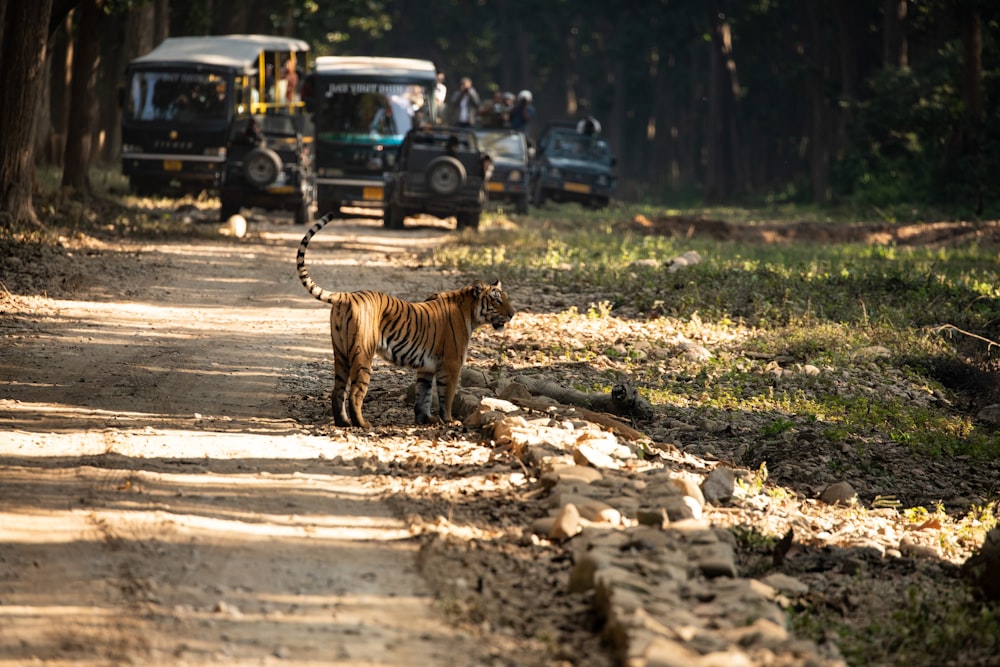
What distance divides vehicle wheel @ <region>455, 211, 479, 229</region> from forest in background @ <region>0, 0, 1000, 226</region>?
7.17 meters

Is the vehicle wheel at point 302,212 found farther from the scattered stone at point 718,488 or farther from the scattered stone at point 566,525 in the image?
the scattered stone at point 566,525

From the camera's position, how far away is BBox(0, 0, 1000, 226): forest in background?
32438mm

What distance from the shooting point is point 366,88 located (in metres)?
27.9

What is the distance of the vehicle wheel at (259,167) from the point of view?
76.5 feet

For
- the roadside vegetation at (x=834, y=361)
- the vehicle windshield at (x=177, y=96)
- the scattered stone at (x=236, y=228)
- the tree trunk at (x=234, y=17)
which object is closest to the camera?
the roadside vegetation at (x=834, y=361)

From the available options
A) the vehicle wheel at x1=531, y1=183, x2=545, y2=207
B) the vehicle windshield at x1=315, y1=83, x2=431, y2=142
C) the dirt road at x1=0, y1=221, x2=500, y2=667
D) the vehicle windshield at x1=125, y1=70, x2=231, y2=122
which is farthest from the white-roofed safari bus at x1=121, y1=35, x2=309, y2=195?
the dirt road at x1=0, y1=221, x2=500, y2=667

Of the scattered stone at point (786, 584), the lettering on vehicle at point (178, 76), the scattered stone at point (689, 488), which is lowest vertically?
the scattered stone at point (786, 584)

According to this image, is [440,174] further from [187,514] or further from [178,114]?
[187,514]

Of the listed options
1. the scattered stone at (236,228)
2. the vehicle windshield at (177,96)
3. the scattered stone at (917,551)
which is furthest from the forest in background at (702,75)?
the scattered stone at (917,551)

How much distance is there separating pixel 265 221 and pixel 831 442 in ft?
58.4

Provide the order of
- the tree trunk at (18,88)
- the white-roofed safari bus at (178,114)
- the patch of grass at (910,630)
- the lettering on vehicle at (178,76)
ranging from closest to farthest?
the patch of grass at (910,630) < the tree trunk at (18,88) < the white-roofed safari bus at (178,114) < the lettering on vehicle at (178,76)

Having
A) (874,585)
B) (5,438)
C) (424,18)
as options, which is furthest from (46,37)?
(424,18)

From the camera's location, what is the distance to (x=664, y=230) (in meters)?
28.2

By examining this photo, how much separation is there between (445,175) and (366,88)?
177 inches
